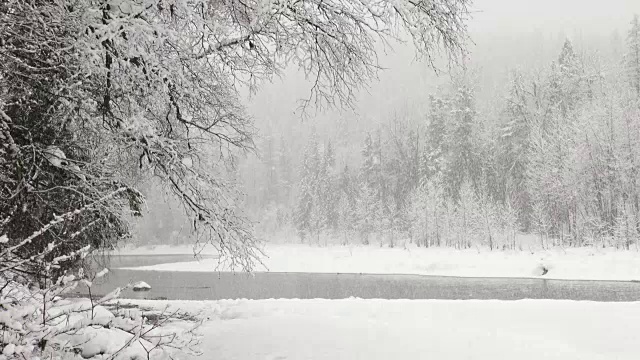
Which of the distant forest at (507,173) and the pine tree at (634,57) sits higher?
the pine tree at (634,57)

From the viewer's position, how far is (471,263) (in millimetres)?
31656

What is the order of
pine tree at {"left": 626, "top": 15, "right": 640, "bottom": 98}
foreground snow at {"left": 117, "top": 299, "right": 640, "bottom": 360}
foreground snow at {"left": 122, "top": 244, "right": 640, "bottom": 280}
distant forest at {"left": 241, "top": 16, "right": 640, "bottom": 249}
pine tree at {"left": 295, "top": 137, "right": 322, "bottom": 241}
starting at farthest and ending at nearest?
pine tree at {"left": 295, "top": 137, "right": 322, "bottom": 241}, pine tree at {"left": 626, "top": 15, "right": 640, "bottom": 98}, distant forest at {"left": 241, "top": 16, "right": 640, "bottom": 249}, foreground snow at {"left": 122, "top": 244, "right": 640, "bottom": 280}, foreground snow at {"left": 117, "top": 299, "right": 640, "bottom": 360}

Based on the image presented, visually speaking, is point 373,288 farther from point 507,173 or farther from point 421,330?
point 507,173

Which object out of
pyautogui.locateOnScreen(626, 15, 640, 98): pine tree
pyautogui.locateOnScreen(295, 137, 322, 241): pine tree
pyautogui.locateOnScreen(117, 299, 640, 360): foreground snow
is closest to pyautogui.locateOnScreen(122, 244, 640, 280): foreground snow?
pyautogui.locateOnScreen(117, 299, 640, 360): foreground snow

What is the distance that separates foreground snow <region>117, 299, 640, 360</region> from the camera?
6496 mm

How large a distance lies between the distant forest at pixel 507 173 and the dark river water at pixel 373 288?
10120mm

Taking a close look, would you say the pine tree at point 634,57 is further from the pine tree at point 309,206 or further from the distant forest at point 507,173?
the pine tree at point 309,206

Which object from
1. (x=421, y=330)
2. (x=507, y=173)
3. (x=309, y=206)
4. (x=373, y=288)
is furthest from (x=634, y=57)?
(x=421, y=330)

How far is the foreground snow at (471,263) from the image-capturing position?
26.5 m

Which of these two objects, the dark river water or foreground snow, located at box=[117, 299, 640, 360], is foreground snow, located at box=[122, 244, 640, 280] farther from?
foreground snow, located at box=[117, 299, 640, 360]

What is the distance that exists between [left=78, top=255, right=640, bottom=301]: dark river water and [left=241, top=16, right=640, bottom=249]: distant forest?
33.2 feet

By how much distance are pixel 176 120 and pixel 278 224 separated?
65100 millimetres

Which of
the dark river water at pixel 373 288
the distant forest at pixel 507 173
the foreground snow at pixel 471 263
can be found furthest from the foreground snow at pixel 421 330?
the distant forest at pixel 507 173

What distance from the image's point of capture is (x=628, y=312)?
33.2 feet
